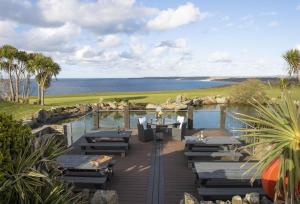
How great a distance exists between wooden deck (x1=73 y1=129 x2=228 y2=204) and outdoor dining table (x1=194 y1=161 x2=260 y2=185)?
27.2 inches

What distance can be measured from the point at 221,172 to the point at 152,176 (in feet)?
7.65

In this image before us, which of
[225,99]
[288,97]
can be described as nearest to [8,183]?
[288,97]

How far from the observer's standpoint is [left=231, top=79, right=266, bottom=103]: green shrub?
114 ft

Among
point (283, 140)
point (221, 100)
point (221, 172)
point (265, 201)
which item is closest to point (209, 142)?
point (221, 172)

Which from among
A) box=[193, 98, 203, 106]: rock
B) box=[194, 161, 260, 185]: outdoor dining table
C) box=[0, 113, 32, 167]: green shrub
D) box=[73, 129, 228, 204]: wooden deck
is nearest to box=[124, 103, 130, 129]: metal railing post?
box=[73, 129, 228, 204]: wooden deck

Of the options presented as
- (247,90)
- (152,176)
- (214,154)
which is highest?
(247,90)

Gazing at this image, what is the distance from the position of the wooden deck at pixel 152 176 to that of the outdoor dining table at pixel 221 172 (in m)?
0.69

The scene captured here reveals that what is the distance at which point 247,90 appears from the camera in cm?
3672

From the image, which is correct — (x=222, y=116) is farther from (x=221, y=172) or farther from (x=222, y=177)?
(x=222, y=177)

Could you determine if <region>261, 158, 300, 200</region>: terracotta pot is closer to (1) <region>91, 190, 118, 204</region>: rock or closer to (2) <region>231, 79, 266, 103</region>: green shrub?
(1) <region>91, 190, 118, 204</region>: rock

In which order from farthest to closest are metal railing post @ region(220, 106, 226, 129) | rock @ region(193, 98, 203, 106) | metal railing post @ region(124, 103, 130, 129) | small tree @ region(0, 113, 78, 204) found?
rock @ region(193, 98, 203, 106), metal railing post @ region(124, 103, 130, 129), metal railing post @ region(220, 106, 226, 129), small tree @ region(0, 113, 78, 204)

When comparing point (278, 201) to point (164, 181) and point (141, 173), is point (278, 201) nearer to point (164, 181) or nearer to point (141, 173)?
point (164, 181)

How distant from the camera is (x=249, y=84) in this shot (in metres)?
36.0

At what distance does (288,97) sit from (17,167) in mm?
4026
